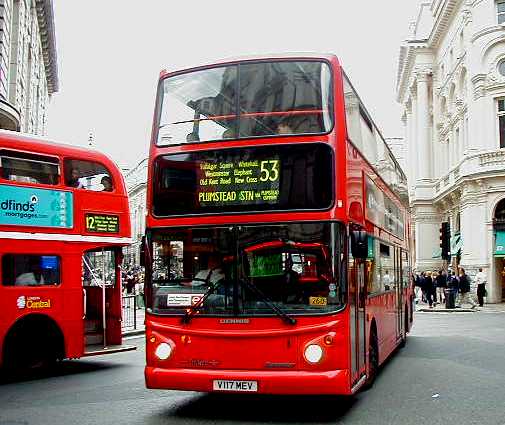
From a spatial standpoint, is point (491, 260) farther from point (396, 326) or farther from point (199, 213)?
point (199, 213)

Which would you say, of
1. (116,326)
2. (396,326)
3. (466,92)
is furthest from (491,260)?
(116,326)

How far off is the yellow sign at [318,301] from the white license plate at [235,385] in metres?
1.06

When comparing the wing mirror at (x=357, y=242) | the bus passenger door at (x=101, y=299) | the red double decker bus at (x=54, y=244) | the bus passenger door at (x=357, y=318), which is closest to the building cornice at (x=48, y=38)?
the bus passenger door at (x=101, y=299)

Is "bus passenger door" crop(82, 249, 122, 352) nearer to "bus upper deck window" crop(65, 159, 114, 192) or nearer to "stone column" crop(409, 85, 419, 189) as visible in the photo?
"bus upper deck window" crop(65, 159, 114, 192)

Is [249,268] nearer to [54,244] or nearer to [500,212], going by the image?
[54,244]

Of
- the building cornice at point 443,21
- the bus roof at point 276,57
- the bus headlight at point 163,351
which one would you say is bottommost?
the bus headlight at point 163,351

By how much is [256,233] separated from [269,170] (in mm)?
721

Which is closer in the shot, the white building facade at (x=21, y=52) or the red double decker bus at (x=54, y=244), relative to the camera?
the red double decker bus at (x=54, y=244)

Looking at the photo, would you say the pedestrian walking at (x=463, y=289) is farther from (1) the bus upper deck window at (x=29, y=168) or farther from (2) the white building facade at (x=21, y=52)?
(1) the bus upper deck window at (x=29, y=168)

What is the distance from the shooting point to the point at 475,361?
44.5ft

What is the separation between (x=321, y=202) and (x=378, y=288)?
360 cm

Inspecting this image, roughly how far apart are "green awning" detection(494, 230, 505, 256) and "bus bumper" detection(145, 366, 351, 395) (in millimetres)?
30697

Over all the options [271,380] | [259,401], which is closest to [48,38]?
[259,401]

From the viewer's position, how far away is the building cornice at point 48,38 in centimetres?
5296
